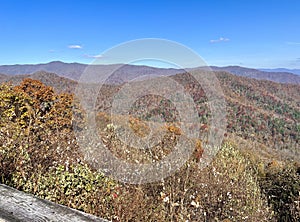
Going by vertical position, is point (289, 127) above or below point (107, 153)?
below

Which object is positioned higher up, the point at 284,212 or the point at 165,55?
the point at 165,55

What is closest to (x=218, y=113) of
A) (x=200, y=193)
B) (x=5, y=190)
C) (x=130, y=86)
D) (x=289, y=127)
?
(x=130, y=86)

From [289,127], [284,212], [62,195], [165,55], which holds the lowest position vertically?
[289,127]

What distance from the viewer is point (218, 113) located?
639cm

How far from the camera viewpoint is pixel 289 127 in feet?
140

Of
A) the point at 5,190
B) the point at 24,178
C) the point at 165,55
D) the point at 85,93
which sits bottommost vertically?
the point at 24,178

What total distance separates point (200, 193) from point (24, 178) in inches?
86.5

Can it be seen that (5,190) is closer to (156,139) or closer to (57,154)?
(57,154)

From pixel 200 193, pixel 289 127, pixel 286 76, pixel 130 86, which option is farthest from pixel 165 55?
pixel 286 76

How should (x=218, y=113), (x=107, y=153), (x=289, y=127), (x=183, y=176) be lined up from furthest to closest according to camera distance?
(x=289, y=127) < (x=218, y=113) < (x=107, y=153) < (x=183, y=176)

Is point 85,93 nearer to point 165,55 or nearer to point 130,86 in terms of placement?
point 130,86

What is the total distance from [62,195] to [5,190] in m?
1.80

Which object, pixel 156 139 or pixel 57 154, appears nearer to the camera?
pixel 57 154

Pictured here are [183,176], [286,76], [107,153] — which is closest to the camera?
[183,176]
